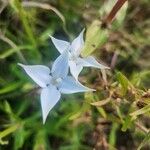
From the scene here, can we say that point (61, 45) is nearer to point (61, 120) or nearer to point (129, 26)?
point (61, 120)

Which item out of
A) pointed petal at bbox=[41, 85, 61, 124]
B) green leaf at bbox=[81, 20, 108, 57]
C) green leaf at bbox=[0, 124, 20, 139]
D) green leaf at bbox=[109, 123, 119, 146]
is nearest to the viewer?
pointed petal at bbox=[41, 85, 61, 124]

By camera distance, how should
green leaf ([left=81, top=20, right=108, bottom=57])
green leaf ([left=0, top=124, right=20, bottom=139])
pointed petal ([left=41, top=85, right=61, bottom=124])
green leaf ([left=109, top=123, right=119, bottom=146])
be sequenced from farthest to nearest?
green leaf ([left=109, top=123, right=119, bottom=146]) < green leaf ([left=0, top=124, right=20, bottom=139]) < green leaf ([left=81, top=20, right=108, bottom=57]) < pointed petal ([left=41, top=85, right=61, bottom=124])

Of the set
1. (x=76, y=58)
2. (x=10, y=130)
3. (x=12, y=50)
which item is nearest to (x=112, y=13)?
(x=76, y=58)

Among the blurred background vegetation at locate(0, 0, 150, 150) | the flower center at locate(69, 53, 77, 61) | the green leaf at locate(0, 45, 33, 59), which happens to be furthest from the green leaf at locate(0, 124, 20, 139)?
the flower center at locate(69, 53, 77, 61)

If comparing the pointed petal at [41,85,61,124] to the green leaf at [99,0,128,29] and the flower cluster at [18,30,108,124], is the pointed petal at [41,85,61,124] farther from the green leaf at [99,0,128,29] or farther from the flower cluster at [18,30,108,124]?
the green leaf at [99,0,128,29]

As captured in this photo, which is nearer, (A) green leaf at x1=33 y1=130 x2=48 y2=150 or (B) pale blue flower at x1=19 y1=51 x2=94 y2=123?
(B) pale blue flower at x1=19 y1=51 x2=94 y2=123

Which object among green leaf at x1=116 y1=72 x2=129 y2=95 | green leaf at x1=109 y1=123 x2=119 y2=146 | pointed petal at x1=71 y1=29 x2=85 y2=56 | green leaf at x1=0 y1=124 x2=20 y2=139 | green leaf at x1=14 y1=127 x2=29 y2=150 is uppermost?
pointed petal at x1=71 y1=29 x2=85 y2=56
